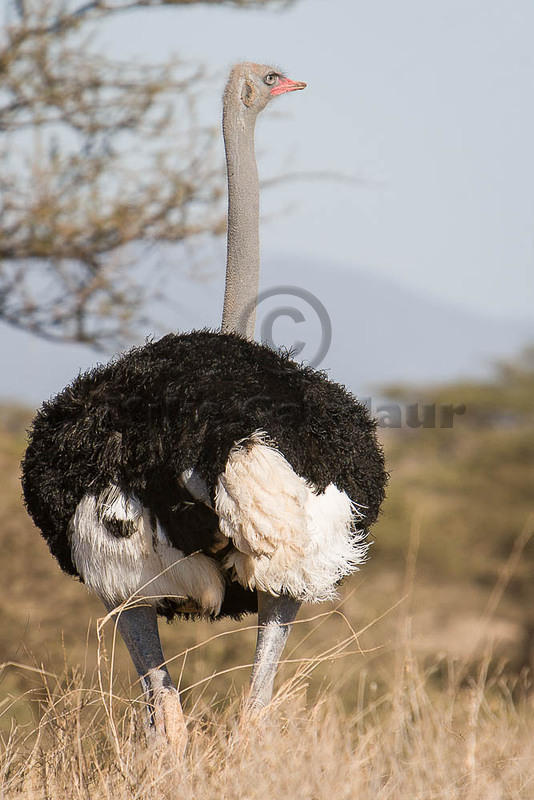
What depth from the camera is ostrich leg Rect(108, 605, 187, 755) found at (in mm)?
2920

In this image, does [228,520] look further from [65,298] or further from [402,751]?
[65,298]

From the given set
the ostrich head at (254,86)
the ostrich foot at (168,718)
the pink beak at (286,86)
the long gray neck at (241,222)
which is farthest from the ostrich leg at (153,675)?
the pink beak at (286,86)

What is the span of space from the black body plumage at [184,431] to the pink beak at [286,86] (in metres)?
1.13

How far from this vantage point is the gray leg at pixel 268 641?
9.51ft

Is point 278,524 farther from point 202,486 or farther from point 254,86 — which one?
point 254,86

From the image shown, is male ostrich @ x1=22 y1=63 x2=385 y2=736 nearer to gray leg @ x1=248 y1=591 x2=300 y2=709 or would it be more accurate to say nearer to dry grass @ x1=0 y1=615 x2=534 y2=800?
gray leg @ x1=248 y1=591 x2=300 y2=709

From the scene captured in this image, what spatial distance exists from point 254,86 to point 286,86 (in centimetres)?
17

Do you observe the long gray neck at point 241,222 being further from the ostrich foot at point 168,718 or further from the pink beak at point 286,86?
the ostrich foot at point 168,718

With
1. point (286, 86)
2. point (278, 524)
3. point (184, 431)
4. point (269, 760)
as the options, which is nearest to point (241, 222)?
point (286, 86)

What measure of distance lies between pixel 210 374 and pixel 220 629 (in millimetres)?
6698

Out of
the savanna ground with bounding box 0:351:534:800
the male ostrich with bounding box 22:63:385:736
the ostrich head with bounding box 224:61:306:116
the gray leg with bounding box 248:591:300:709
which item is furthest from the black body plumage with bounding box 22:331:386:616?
the ostrich head with bounding box 224:61:306:116

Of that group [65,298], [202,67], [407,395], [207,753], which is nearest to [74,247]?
[65,298]

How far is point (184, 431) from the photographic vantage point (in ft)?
8.72

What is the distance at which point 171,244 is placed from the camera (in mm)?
6633
